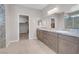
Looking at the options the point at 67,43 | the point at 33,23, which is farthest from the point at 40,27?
the point at 67,43

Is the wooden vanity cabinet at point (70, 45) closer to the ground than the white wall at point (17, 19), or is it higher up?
closer to the ground

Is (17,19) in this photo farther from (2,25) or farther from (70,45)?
(70,45)

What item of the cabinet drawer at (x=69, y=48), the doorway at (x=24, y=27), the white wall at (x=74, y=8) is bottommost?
the cabinet drawer at (x=69, y=48)

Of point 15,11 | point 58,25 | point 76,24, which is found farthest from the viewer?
point 15,11

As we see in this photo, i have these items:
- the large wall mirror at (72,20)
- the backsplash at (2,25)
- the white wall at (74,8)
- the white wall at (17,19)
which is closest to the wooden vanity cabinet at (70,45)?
the large wall mirror at (72,20)

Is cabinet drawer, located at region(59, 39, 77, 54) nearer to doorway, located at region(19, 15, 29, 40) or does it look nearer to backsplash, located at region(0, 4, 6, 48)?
backsplash, located at region(0, 4, 6, 48)

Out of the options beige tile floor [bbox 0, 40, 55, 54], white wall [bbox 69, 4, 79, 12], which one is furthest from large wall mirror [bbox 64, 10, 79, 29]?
beige tile floor [bbox 0, 40, 55, 54]

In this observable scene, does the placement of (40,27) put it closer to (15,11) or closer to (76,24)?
(15,11)

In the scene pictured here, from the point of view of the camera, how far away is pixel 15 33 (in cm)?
552

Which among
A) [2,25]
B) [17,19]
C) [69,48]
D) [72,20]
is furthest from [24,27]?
[69,48]

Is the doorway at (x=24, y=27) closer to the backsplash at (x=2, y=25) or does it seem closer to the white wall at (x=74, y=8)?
the backsplash at (x=2, y=25)

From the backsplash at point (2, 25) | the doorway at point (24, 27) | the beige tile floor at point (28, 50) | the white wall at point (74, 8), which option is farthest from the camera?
the doorway at point (24, 27)

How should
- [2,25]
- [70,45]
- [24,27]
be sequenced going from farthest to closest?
[24,27] < [2,25] < [70,45]

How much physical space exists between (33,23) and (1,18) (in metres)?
1.78
